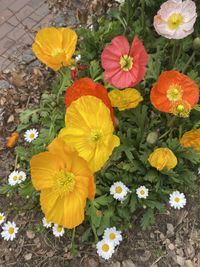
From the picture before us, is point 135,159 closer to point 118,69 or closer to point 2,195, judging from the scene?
point 118,69

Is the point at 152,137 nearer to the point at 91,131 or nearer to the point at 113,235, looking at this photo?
the point at 91,131

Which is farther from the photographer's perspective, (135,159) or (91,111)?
(135,159)

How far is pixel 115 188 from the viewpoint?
89.1 inches

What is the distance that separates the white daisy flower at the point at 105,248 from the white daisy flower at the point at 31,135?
29.0 inches

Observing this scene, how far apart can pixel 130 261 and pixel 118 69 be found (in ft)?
3.18

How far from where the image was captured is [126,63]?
2.11m

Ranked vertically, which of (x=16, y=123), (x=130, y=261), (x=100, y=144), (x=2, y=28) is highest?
(x=100, y=144)

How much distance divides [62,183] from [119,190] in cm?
50

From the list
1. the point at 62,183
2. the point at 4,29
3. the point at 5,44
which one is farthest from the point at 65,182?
the point at 4,29

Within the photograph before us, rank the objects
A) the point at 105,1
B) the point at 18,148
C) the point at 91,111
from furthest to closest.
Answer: the point at 105,1
the point at 18,148
the point at 91,111

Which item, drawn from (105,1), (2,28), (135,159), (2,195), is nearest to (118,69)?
(135,159)

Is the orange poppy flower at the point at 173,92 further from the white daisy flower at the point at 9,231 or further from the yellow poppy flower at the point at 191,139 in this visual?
the white daisy flower at the point at 9,231

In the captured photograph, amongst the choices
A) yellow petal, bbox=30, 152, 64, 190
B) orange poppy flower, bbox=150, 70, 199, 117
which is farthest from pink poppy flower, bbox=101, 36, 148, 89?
yellow petal, bbox=30, 152, 64, 190

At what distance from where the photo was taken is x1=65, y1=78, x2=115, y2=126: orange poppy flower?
1.93m
